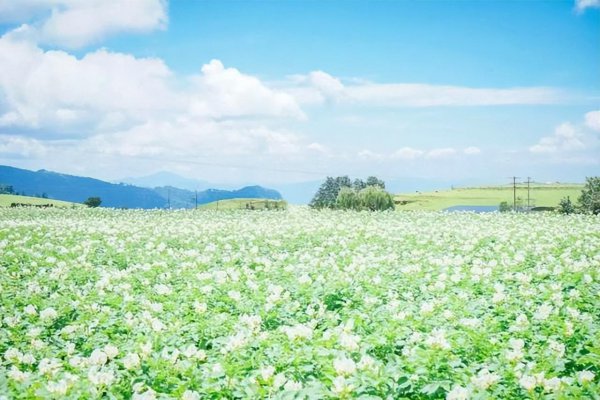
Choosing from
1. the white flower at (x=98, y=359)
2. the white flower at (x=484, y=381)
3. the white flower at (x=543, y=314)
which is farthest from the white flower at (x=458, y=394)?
the white flower at (x=98, y=359)

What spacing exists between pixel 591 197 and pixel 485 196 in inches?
3052

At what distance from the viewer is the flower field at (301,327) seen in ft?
15.0

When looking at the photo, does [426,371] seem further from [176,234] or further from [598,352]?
[176,234]

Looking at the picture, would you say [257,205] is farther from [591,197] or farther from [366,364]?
[366,364]

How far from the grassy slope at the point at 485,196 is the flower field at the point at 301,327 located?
350ft

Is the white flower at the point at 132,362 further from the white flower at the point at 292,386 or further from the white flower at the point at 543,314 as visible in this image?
the white flower at the point at 543,314

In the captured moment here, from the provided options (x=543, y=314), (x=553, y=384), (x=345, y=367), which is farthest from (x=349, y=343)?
(x=543, y=314)

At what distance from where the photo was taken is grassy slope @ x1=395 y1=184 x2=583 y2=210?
409ft

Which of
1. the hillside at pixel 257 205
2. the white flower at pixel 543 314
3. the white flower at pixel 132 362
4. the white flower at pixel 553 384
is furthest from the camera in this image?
the hillside at pixel 257 205

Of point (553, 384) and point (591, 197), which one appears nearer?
point (553, 384)

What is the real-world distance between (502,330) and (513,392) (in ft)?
8.78

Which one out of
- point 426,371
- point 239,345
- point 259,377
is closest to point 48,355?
point 239,345

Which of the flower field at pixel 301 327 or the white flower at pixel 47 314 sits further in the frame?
the white flower at pixel 47 314

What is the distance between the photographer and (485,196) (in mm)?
142500
